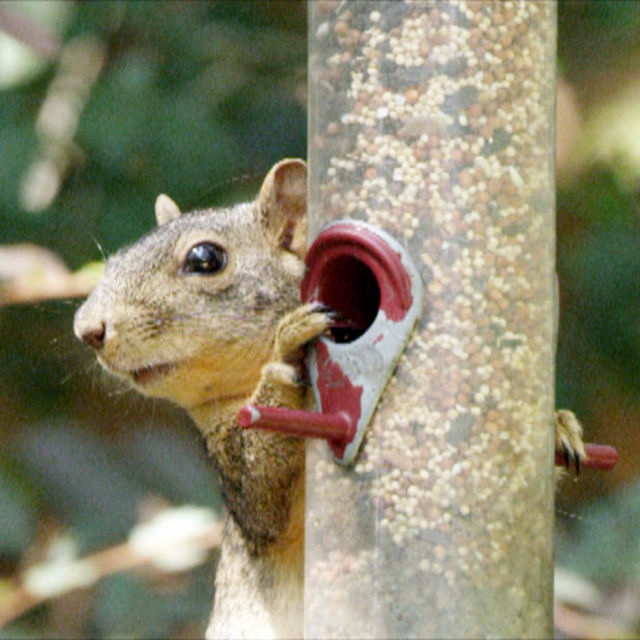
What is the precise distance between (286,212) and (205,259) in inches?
6.6

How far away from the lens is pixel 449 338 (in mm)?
2988

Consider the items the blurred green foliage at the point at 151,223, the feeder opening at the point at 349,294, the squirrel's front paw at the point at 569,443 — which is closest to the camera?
the feeder opening at the point at 349,294

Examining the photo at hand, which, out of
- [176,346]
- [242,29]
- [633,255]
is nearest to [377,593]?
[176,346]

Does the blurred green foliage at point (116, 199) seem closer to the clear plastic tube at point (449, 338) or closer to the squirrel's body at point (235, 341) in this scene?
the squirrel's body at point (235, 341)

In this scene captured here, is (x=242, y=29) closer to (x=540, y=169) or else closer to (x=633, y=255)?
(x=633, y=255)

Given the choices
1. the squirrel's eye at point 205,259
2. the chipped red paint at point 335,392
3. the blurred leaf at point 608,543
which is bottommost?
the blurred leaf at point 608,543

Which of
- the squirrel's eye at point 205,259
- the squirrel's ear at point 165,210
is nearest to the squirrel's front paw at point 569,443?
the squirrel's eye at point 205,259

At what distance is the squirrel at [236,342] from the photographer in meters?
3.36

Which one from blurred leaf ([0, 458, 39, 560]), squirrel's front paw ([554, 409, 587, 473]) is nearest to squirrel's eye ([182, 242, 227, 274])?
squirrel's front paw ([554, 409, 587, 473])

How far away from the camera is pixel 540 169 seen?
309cm

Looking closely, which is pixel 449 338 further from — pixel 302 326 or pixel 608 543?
pixel 608 543

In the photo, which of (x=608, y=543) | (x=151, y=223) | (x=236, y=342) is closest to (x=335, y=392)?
(x=236, y=342)

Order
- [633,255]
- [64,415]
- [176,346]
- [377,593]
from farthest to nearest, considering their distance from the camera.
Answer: [64,415] → [633,255] → [176,346] → [377,593]

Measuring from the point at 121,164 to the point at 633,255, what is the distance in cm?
128
